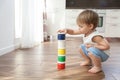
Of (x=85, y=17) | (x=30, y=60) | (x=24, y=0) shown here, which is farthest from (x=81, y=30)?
(x=24, y=0)

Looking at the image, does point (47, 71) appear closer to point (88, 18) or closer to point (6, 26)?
point (88, 18)

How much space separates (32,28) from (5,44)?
699 mm

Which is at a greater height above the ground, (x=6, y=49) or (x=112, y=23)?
(x=112, y=23)

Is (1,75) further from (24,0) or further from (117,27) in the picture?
(117,27)

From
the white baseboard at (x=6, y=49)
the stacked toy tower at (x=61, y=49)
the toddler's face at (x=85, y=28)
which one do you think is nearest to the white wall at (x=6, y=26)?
the white baseboard at (x=6, y=49)

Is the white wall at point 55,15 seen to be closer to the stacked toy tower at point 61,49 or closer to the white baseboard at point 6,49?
the white baseboard at point 6,49

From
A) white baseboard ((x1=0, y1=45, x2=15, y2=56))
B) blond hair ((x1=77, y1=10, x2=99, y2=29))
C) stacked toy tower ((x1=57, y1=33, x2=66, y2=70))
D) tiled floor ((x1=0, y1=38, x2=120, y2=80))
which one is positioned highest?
blond hair ((x1=77, y1=10, x2=99, y2=29))

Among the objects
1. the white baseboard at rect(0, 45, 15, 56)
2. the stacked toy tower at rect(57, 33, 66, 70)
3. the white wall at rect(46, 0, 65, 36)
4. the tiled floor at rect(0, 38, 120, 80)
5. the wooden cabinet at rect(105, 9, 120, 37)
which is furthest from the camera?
the white wall at rect(46, 0, 65, 36)

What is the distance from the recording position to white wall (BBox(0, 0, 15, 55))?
255 centimetres

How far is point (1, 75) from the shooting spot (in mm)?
1608

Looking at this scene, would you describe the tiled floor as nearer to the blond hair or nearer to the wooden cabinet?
the blond hair

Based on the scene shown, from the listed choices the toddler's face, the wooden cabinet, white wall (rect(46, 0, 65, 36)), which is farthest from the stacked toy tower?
the wooden cabinet

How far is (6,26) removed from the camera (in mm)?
2688

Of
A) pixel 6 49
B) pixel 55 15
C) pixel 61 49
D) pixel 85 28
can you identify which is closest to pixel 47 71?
pixel 61 49
